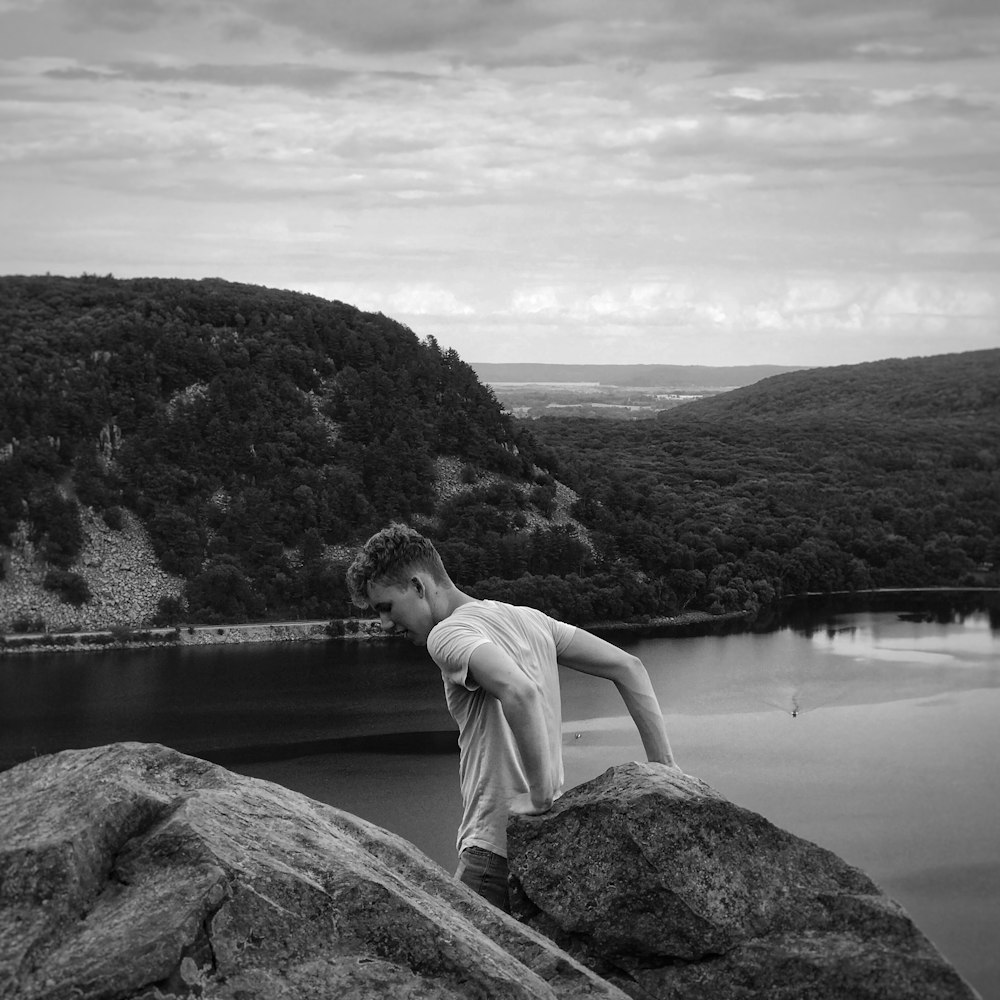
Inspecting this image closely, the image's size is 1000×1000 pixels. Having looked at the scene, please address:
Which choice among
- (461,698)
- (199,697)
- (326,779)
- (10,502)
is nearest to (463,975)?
(461,698)

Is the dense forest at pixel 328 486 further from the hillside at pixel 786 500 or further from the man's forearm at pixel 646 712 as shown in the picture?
the man's forearm at pixel 646 712

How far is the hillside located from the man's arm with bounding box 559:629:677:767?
91.7m

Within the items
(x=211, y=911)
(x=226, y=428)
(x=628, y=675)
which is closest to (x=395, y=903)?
(x=211, y=911)

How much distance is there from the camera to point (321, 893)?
12.9 feet

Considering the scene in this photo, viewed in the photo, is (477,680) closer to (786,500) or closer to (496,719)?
(496,719)

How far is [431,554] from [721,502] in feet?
388

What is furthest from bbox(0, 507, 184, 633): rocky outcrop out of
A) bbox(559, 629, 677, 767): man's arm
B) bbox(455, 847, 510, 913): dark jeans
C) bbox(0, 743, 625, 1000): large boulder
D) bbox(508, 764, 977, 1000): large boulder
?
bbox(0, 743, 625, 1000): large boulder

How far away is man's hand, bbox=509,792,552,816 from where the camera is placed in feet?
17.0

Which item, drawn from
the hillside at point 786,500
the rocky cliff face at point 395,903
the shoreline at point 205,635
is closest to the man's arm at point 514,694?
the rocky cliff face at point 395,903

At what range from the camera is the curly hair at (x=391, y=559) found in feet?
16.7

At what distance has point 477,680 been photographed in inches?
190

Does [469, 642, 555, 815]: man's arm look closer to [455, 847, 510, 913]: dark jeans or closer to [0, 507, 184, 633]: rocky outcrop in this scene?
[455, 847, 510, 913]: dark jeans

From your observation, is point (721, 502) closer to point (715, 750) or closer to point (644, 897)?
point (715, 750)

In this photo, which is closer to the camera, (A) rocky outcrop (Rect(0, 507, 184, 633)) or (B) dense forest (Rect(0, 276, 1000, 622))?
(A) rocky outcrop (Rect(0, 507, 184, 633))
